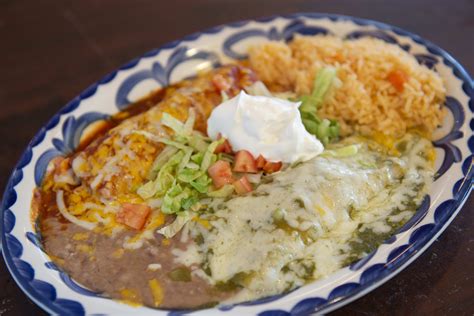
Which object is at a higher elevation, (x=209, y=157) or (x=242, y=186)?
(x=209, y=157)

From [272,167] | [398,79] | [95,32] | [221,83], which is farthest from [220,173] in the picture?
[95,32]

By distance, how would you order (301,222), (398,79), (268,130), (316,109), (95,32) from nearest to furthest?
(301,222)
(268,130)
(398,79)
(316,109)
(95,32)

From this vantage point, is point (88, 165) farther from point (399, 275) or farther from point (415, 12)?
point (415, 12)

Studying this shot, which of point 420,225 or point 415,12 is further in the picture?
point 415,12

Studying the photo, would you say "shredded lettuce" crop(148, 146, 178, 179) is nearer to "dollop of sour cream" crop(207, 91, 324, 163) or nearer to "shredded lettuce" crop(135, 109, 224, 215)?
"shredded lettuce" crop(135, 109, 224, 215)

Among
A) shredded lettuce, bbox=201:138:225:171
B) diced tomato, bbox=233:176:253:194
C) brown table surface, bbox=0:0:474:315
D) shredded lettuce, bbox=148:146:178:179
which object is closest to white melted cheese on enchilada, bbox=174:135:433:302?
diced tomato, bbox=233:176:253:194

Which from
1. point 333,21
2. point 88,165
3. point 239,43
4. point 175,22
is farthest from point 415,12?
point 88,165

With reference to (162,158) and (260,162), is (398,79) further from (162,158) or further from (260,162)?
(162,158)
